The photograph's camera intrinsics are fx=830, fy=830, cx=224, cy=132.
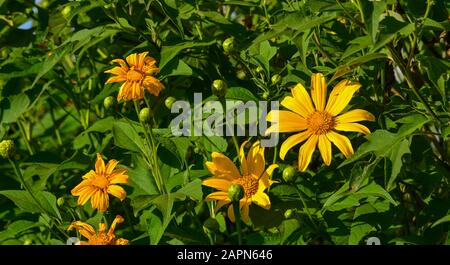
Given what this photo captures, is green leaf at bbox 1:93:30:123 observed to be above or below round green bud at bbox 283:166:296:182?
above

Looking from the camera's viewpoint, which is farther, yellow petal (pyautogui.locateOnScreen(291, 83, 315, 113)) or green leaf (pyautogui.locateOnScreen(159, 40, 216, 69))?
green leaf (pyautogui.locateOnScreen(159, 40, 216, 69))

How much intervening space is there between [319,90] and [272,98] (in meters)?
0.11

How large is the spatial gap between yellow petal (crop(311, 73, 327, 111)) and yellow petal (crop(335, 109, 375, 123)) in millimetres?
45

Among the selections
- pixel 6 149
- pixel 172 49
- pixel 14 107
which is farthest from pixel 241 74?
pixel 6 149

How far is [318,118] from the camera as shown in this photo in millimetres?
1531

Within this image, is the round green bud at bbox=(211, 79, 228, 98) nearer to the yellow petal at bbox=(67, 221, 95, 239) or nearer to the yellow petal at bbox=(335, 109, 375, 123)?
the yellow petal at bbox=(335, 109, 375, 123)

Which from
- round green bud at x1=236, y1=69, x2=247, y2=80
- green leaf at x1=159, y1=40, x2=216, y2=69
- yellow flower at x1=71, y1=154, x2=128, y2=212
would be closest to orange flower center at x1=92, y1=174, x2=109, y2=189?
yellow flower at x1=71, y1=154, x2=128, y2=212

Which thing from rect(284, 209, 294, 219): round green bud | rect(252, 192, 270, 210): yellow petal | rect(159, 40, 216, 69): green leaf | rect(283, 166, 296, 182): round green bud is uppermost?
rect(159, 40, 216, 69): green leaf

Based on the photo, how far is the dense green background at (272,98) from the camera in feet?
4.77

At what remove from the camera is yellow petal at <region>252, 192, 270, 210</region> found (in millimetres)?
1495

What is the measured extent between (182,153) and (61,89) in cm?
54

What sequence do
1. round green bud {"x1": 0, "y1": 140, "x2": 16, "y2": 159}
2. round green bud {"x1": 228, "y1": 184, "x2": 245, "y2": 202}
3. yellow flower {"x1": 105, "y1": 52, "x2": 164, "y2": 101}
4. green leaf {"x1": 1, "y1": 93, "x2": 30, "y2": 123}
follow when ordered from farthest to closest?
green leaf {"x1": 1, "y1": 93, "x2": 30, "y2": 123}, round green bud {"x1": 0, "y1": 140, "x2": 16, "y2": 159}, yellow flower {"x1": 105, "y1": 52, "x2": 164, "y2": 101}, round green bud {"x1": 228, "y1": 184, "x2": 245, "y2": 202}
